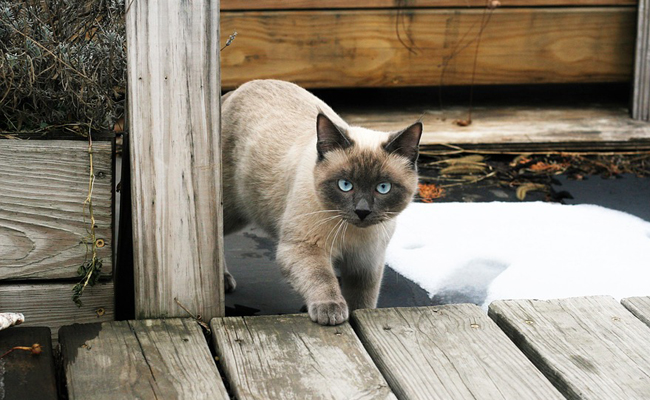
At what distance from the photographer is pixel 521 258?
3.66 m

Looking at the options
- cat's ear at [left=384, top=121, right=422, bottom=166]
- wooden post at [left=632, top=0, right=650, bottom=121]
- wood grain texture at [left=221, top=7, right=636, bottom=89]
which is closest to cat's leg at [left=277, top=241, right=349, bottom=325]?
cat's ear at [left=384, top=121, right=422, bottom=166]

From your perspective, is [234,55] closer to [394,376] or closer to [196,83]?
[196,83]

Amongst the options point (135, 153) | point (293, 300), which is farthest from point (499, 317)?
point (135, 153)

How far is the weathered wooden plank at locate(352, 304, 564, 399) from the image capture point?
83.0 inches

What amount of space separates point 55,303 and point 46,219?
0.27 metres

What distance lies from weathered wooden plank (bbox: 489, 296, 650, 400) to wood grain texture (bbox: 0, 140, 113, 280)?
1.31 m

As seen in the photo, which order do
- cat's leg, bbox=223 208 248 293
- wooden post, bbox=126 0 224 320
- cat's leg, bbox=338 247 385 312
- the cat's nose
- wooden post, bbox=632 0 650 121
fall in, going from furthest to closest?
wooden post, bbox=632 0 650 121 < cat's leg, bbox=223 208 248 293 < cat's leg, bbox=338 247 385 312 < the cat's nose < wooden post, bbox=126 0 224 320

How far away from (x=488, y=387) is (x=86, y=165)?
1319mm

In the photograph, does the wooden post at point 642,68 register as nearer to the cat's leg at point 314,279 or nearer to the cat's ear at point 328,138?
the cat's ear at point 328,138

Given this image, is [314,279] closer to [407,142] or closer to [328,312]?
[328,312]

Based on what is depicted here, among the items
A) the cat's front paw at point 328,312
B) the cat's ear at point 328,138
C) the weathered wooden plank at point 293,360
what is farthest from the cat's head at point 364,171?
the weathered wooden plank at point 293,360

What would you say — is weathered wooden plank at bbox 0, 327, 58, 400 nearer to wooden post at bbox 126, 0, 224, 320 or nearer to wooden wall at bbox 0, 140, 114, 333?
wooden wall at bbox 0, 140, 114, 333

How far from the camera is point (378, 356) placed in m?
2.28

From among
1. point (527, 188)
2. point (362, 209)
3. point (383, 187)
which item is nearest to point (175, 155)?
point (362, 209)
